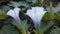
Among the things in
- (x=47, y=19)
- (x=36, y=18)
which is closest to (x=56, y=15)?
(x=47, y=19)

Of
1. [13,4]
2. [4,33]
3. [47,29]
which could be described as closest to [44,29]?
[47,29]

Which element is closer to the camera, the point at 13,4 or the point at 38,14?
the point at 38,14

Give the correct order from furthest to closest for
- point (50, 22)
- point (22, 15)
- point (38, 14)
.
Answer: point (22, 15) → point (50, 22) → point (38, 14)

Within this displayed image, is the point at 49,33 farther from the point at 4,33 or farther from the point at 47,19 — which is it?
the point at 4,33

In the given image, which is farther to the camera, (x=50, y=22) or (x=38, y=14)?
(x=50, y=22)

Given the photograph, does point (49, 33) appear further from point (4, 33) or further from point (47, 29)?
point (4, 33)

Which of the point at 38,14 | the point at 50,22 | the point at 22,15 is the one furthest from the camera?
the point at 22,15

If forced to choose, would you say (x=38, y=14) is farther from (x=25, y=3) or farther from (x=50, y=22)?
(x=25, y=3)
